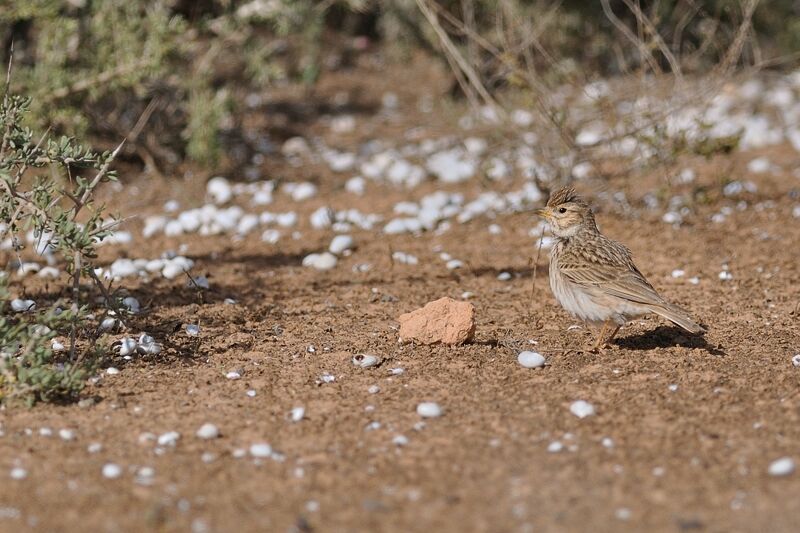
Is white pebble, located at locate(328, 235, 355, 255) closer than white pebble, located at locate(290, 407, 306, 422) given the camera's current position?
No

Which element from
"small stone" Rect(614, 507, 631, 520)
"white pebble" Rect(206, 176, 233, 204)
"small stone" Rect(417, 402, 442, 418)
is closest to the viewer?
"small stone" Rect(614, 507, 631, 520)

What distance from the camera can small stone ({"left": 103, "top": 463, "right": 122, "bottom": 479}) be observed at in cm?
427

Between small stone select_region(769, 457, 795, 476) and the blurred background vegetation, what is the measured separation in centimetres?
447

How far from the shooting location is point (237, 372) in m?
5.47

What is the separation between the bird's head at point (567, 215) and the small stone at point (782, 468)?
8.51 feet

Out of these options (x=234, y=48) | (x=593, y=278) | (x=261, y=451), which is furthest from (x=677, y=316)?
(x=234, y=48)

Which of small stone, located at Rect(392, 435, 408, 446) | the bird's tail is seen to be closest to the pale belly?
the bird's tail

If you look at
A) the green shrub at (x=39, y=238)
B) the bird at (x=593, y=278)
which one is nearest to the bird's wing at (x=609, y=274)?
the bird at (x=593, y=278)

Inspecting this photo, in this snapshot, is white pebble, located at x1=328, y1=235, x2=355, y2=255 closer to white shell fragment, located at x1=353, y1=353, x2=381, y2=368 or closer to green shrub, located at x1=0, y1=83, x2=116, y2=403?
white shell fragment, located at x1=353, y1=353, x2=381, y2=368

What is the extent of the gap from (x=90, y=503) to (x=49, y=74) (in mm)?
6048

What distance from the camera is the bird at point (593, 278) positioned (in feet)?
18.9

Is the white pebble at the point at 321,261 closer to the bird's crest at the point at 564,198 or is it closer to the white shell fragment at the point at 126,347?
the bird's crest at the point at 564,198

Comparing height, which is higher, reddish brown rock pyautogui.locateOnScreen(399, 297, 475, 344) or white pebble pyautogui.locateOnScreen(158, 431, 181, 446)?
white pebble pyautogui.locateOnScreen(158, 431, 181, 446)

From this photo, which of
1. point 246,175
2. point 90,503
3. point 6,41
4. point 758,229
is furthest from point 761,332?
point 6,41
